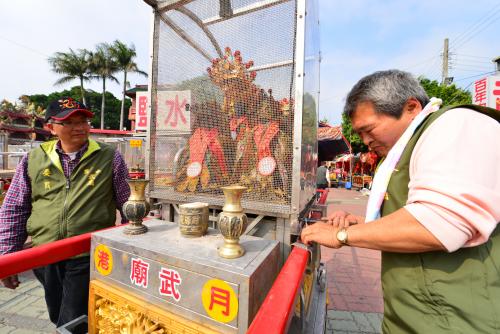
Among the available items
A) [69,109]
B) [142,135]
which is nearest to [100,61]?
[142,135]

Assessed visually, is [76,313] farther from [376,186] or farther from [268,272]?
[376,186]

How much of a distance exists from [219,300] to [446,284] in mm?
857

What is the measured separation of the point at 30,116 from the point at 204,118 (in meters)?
37.3

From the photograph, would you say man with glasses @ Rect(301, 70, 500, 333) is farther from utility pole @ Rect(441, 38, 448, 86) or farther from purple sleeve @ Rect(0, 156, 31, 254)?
utility pole @ Rect(441, 38, 448, 86)

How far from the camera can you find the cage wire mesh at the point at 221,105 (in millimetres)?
1581

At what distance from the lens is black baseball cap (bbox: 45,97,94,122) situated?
187 cm

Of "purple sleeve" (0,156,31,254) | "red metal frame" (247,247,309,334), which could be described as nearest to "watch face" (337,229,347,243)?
"red metal frame" (247,247,309,334)

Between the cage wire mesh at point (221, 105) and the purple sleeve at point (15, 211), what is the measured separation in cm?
93

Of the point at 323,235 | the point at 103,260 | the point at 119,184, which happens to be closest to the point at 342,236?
the point at 323,235

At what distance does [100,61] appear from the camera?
28922 millimetres

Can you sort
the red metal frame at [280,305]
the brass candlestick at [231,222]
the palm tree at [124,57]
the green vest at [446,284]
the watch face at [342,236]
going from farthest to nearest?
the palm tree at [124,57] < the brass candlestick at [231,222] < the watch face at [342,236] < the green vest at [446,284] < the red metal frame at [280,305]

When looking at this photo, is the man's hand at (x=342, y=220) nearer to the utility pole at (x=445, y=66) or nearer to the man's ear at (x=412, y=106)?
the man's ear at (x=412, y=106)

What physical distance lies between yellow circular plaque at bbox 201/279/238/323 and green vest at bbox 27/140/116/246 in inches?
50.2

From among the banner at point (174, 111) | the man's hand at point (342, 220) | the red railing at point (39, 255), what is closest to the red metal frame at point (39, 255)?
the red railing at point (39, 255)
